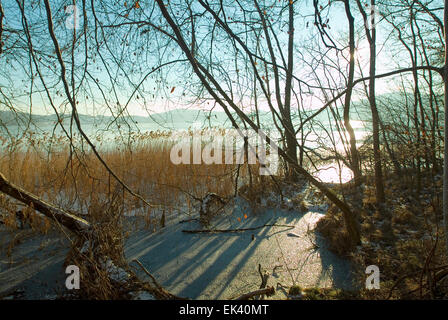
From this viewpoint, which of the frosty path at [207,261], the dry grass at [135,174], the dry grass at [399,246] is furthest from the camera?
the dry grass at [135,174]

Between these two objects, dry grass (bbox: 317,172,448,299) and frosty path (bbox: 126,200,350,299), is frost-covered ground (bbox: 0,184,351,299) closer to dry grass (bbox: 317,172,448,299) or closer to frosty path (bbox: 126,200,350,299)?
frosty path (bbox: 126,200,350,299)

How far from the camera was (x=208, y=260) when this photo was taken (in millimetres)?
2203

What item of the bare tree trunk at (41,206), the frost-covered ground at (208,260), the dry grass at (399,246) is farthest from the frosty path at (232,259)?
the bare tree trunk at (41,206)

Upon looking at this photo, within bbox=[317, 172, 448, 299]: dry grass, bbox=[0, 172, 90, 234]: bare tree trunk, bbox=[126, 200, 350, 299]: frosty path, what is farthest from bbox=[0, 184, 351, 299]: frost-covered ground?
bbox=[0, 172, 90, 234]: bare tree trunk

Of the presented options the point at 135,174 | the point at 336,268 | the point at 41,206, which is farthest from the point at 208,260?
the point at 135,174

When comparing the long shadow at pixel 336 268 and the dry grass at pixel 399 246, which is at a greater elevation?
the dry grass at pixel 399 246

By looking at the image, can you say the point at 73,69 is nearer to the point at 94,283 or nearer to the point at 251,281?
the point at 94,283

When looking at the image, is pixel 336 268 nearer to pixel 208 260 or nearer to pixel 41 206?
pixel 208 260

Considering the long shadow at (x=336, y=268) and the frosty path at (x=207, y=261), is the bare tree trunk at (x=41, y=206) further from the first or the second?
the long shadow at (x=336, y=268)

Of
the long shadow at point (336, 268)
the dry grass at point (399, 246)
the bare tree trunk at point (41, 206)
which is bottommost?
the long shadow at point (336, 268)

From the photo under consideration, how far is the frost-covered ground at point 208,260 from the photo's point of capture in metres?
1.81

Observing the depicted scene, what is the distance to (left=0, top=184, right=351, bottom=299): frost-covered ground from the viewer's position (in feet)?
5.95
